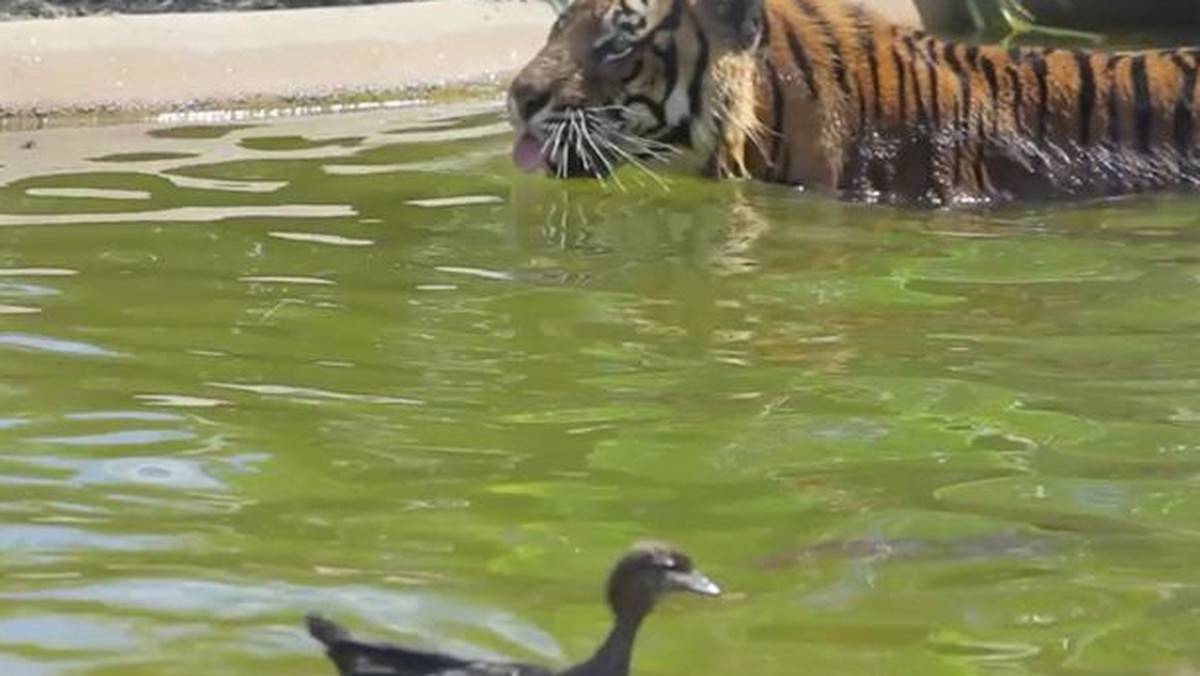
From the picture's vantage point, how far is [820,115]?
27.7ft

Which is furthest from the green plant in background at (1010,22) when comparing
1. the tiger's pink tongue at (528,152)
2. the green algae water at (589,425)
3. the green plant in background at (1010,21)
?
the tiger's pink tongue at (528,152)

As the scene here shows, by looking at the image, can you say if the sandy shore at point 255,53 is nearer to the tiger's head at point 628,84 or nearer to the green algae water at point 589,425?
the green algae water at point 589,425

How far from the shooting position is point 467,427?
5598 millimetres

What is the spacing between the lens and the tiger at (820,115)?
27.6 ft

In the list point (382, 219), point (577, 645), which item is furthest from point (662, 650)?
point (382, 219)

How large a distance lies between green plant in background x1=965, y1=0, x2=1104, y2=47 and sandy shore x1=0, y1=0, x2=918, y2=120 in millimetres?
2350

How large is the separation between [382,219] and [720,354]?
204 cm

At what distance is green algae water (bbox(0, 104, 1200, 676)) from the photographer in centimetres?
443

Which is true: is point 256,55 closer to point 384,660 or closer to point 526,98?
point 526,98

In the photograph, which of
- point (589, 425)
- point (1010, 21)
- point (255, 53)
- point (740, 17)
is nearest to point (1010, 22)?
point (1010, 21)

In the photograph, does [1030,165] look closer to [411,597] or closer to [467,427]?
[467,427]

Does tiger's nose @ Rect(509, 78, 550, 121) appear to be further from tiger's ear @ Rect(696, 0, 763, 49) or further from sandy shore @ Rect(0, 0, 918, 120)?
sandy shore @ Rect(0, 0, 918, 120)

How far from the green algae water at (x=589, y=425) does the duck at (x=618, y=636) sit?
0.40m

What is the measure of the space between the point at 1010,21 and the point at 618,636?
9615 mm
